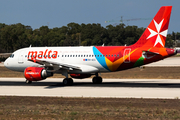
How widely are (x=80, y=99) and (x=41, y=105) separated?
3.55m

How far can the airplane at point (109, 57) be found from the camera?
30750 mm

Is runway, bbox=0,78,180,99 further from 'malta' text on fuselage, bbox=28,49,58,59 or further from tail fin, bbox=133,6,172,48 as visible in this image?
'malta' text on fuselage, bbox=28,49,58,59

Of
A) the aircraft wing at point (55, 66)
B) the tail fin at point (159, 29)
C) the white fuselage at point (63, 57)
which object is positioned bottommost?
the aircraft wing at point (55, 66)

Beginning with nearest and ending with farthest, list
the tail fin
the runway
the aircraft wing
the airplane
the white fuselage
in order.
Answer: the runway, the airplane, the aircraft wing, the tail fin, the white fuselage

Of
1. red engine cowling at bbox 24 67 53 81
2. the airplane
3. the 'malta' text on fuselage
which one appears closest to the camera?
red engine cowling at bbox 24 67 53 81

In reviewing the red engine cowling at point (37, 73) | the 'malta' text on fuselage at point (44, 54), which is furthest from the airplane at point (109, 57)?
the 'malta' text on fuselage at point (44, 54)

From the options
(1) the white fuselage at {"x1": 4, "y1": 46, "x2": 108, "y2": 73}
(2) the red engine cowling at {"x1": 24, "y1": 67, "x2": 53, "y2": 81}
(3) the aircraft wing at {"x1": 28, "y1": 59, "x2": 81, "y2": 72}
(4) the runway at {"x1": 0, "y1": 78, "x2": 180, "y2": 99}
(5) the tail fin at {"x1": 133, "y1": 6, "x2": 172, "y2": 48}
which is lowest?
(4) the runway at {"x1": 0, "y1": 78, "x2": 180, "y2": 99}

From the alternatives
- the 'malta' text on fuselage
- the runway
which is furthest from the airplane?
the runway

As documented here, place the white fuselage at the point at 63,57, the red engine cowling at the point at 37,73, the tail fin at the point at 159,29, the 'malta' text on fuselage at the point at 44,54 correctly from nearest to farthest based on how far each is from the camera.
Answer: the red engine cowling at the point at 37,73 < the tail fin at the point at 159,29 < the white fuselage at the point at 63,57 < the 'malta' text on fuselage at the point at 44,54

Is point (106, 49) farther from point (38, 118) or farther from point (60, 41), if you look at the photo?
point (60, 41)

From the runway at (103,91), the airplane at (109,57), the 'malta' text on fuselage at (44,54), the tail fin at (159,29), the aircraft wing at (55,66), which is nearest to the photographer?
the runway at (103,91)

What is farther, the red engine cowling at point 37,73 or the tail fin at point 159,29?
the tail fin at point 159,29

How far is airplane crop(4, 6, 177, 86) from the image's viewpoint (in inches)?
1211

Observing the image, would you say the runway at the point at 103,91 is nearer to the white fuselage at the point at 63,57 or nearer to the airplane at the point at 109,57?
the airplane at the point at 109,57
